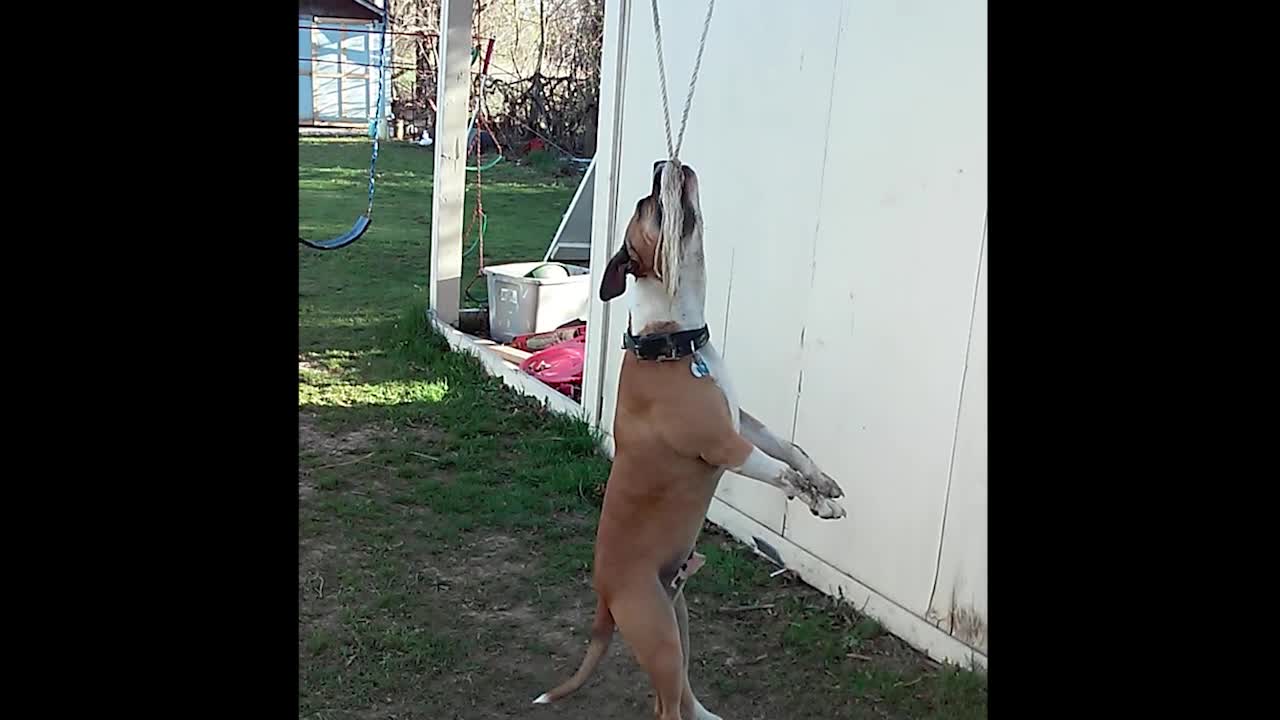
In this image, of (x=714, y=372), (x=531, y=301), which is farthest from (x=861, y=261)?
(x=531, y=301)

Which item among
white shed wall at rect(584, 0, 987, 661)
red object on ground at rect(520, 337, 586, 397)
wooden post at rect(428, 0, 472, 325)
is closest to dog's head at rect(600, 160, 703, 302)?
white shed wall at rect(584, 0, 987, 661)

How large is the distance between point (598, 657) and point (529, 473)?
238 centimetres

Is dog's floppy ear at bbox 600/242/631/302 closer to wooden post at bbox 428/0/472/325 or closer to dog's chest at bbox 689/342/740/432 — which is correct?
dog's chest at bbox 689/342/740/432

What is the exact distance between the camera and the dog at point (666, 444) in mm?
1513

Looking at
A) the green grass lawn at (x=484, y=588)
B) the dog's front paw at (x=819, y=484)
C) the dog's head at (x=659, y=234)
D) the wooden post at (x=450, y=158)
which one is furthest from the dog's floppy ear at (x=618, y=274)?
the wooden post at (x=450, y=158)

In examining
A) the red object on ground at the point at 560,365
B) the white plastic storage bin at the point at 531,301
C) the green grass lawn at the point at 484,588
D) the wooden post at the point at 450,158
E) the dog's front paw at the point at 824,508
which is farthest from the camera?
the wooden post at the point at 450,158

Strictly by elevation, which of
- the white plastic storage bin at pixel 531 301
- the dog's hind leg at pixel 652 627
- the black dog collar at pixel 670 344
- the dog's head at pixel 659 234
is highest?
the dog's head at pixel 659 234

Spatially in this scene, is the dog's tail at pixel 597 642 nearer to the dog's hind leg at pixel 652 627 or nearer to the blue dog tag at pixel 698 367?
the dog's hind leg at pixel 652 627

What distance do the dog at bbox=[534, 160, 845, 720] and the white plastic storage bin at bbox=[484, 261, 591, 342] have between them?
4.01m

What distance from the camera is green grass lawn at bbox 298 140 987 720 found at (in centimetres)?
270

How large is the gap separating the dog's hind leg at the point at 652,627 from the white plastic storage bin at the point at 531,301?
403 cm

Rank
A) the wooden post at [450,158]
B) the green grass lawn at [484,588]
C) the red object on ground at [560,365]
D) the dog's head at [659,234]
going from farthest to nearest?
the wooden post at [450,158] < the red object on ground at [560,365] < the green grass lawn at [484,588] < the dog's head at [659,234]
